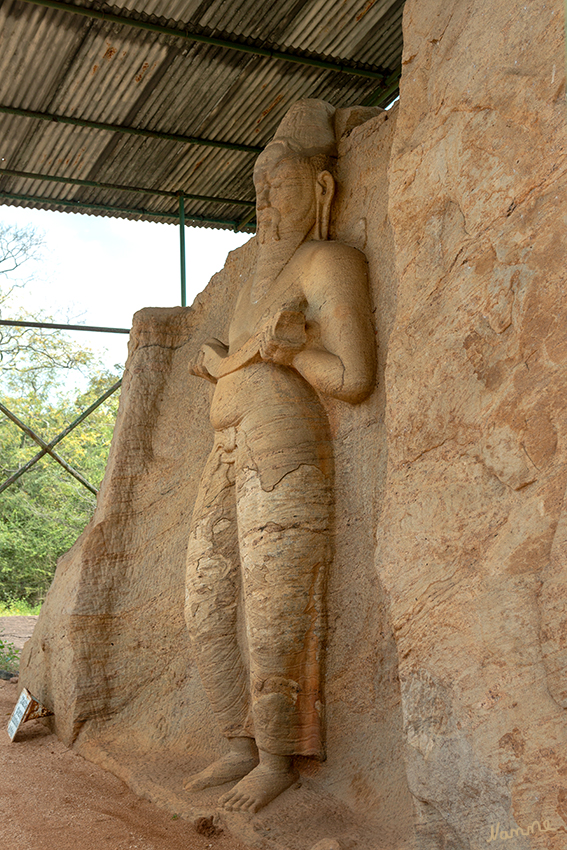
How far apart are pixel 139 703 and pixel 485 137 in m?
3.09

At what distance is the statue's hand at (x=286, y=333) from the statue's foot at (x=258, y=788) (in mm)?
1557

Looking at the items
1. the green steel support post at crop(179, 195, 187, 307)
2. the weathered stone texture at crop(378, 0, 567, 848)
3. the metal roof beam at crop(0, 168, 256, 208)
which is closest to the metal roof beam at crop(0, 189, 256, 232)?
the metal roof beam at crop(0, 168, 256, 208)

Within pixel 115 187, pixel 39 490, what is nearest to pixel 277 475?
pixel 115 187

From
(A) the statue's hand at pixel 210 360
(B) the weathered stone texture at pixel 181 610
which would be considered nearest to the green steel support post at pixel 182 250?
(B) the weathered stone texture at pixel 181 610

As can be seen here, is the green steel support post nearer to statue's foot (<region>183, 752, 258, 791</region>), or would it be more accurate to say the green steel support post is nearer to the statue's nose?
the statue's nose

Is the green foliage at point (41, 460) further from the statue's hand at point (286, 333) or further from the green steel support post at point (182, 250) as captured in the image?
the statue's hand at point (286, 333)

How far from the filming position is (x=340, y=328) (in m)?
3.13

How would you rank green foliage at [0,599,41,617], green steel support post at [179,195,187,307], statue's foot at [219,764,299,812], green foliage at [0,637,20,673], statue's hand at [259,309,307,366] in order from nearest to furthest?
statue's foot at [219,764,299,812] → statue's hand at [259,309,307,366] → green steel support post at [179,195,187,307] → green foliage at [0,637,20,673] → green foliage at [0,599,41,617]

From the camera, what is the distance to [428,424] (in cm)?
234

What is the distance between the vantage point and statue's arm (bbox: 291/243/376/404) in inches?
121

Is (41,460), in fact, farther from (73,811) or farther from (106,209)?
(73,811)

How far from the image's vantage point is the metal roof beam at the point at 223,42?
14.6ft

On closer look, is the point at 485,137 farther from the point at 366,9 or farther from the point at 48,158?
the point at 48,158

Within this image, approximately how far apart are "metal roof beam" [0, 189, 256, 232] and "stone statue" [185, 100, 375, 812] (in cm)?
286
